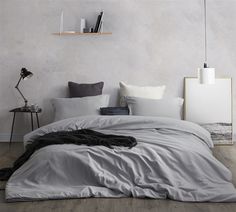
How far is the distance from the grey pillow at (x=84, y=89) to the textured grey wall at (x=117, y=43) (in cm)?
17

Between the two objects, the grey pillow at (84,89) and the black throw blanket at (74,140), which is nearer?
the black throw blanket at (74,140)

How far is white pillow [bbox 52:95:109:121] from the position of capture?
6188mm

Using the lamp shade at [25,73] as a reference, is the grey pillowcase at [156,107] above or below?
below

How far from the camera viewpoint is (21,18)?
6.75 meters

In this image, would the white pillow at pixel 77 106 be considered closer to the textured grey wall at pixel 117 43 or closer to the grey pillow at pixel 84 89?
the grey pillow at pixel 84 89

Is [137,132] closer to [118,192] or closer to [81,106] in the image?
[118,192]

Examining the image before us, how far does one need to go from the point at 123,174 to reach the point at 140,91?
2316mm

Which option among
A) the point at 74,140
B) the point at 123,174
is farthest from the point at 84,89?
the point at 123,174

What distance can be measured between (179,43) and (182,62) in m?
0.27

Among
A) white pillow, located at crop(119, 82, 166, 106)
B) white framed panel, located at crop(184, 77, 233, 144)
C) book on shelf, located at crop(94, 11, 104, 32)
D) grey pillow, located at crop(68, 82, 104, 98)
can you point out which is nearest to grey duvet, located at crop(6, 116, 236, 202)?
white pillow, located at crop(119, 82, 166, 106)

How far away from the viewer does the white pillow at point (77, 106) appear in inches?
244

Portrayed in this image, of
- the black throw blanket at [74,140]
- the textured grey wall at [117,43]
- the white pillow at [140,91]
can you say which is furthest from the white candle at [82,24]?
the black throw blanket at [74,140]

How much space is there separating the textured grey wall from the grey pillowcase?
0.64 meters

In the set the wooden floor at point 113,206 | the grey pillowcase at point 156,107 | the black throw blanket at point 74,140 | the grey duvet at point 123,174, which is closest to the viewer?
the wooden floor at point 113,206
